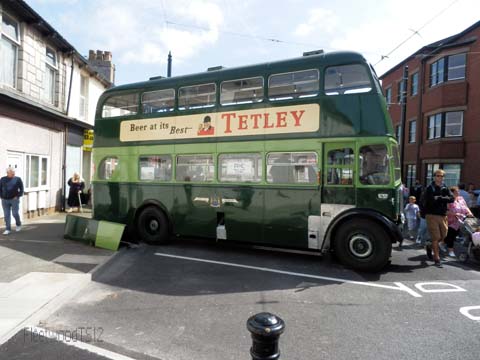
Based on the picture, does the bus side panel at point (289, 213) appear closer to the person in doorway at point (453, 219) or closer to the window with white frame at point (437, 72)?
the person in doorway at point (453, 219)

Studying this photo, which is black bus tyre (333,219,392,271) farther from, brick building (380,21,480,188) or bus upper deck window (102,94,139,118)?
brick building (380,21,480,188)

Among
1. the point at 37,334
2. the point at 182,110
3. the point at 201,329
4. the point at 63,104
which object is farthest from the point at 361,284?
the point at 63,104

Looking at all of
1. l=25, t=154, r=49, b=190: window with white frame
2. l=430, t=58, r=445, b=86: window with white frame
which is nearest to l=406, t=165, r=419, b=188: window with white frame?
l=430, t=58, r=445, b=86: window with white frame

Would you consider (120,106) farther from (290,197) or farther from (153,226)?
(290,197)

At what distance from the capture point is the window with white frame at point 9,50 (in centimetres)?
1037

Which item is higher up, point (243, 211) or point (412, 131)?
point (412, 131)

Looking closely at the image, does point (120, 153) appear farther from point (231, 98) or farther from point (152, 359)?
point (152, 359)

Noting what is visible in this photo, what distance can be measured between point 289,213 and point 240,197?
1.21 m

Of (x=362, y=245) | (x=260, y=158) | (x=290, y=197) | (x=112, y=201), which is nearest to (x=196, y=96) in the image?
(x=260, y=158)

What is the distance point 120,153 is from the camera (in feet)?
29.6

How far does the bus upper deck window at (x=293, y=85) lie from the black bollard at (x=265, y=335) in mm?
5543

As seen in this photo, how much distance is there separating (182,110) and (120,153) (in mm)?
2247

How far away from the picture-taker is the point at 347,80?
6609 millimetres

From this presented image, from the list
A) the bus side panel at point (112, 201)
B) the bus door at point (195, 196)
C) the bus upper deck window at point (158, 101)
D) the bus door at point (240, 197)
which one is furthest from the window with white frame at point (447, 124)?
the bus side panel at point (112, 201)
